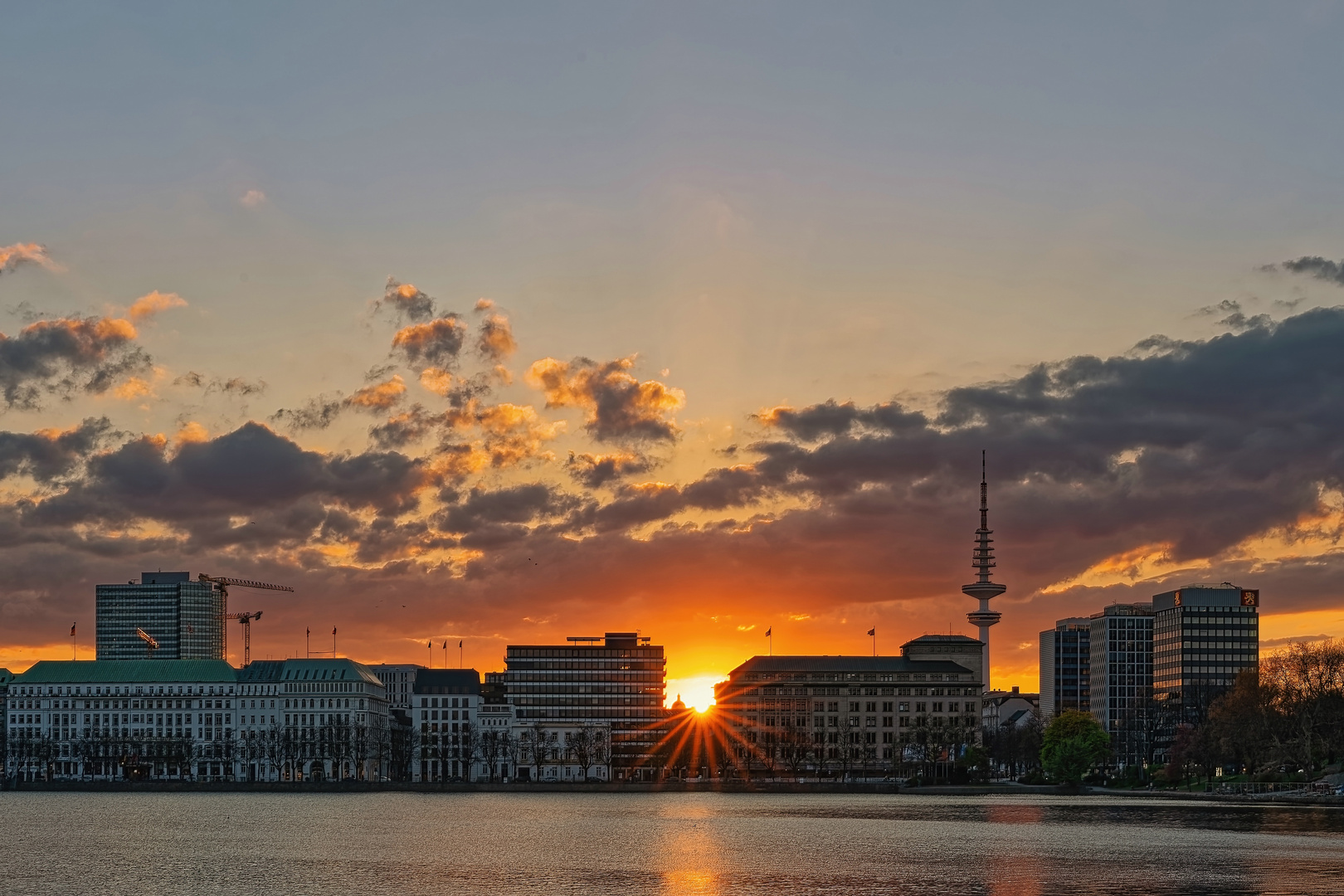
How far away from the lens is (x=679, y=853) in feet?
394

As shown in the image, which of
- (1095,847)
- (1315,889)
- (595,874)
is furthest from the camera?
(1095,847)

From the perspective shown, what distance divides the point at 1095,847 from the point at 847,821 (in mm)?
46926

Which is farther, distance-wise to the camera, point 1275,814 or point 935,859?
point 1275,814

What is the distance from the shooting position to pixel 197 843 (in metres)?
129

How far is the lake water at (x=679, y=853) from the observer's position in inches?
3693

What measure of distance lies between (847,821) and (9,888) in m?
93.2

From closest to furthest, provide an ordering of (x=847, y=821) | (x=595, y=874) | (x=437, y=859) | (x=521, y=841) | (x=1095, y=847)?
(x=595, y=874) → (x=437, y=859) → (x=1095, y=847) → (x=521, y=841) → (x=847, y=821)

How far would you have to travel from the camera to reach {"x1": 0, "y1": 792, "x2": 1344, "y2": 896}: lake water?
93.8m

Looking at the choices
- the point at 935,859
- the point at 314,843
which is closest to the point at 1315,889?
the point at 935,859

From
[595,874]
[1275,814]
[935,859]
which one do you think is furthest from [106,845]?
[1275,814]

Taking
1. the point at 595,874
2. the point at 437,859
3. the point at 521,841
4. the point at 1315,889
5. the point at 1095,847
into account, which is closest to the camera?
the point at 1315,889

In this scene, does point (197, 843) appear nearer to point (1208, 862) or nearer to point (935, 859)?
point (935, 859)

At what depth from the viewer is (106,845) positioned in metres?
127

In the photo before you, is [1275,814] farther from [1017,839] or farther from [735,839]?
[735,839]
